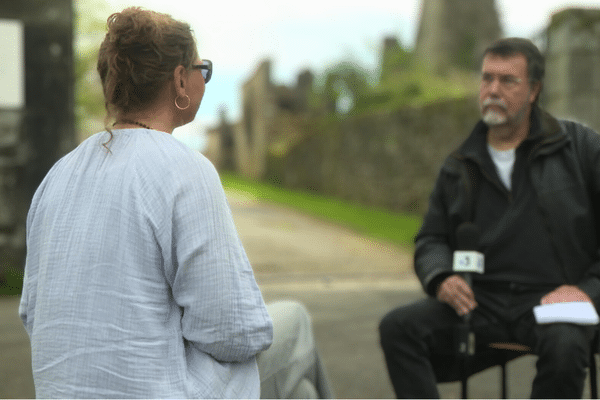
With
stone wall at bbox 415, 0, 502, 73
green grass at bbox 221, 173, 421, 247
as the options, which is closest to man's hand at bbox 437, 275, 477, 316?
green grass at bbox 221, 173, 421, 247

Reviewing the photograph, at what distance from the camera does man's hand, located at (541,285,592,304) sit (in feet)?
8.58

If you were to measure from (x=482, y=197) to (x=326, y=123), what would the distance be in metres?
19.6

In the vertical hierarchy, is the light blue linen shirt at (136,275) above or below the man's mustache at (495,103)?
below

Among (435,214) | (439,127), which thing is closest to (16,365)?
(435,214)

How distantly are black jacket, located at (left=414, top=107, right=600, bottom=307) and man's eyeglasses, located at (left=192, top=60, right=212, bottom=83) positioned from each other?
1.49 metres

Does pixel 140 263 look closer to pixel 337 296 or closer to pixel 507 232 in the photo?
pixel 507 232

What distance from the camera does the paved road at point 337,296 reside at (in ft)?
14.0

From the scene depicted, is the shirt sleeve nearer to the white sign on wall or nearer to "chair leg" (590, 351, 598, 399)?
"chair leg" (590, 351, 598, 399)

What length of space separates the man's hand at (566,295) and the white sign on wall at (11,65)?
644 centimetres

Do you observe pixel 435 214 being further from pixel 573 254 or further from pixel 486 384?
pixel 486 384

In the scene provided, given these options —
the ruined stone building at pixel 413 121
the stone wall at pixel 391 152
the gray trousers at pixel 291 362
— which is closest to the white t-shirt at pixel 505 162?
the gray trousers at pixel 291 362

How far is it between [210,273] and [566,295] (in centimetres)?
170

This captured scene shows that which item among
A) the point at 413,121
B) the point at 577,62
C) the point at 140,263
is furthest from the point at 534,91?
the point at 413,121

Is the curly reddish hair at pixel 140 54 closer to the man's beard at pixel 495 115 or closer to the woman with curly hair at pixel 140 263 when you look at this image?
the woman with curly hair at pixel 140 263
